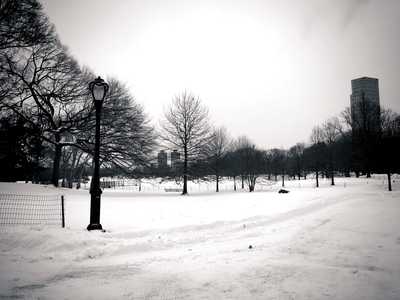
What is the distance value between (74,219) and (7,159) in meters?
19.3

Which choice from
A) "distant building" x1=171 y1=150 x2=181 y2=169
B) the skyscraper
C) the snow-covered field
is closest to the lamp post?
the snow-covered field

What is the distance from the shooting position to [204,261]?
16.0ft

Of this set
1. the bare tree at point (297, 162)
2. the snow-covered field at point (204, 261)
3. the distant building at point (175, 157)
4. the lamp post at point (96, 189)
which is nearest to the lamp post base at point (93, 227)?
the lamp post at point (96, 189)

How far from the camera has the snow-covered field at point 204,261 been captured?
362 cm

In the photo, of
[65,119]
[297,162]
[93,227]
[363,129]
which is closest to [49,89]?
[65,119]

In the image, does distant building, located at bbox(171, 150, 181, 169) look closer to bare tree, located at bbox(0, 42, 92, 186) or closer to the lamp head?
bare tree, located at bbox(0, 42, 92, 186)

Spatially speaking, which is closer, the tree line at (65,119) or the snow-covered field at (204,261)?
the snow-covered field at (204,261)

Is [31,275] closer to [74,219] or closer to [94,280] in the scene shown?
[94,280]

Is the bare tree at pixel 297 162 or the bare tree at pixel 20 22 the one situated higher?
the bare tree at pixel 20 22

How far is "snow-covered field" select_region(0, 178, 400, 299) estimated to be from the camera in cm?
362

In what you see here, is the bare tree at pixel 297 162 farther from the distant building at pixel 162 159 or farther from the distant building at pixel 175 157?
the distant building at pixel 162 159

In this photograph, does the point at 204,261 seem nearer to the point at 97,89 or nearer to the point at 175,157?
the point at 97,89

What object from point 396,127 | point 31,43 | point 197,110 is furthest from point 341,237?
point 396,127

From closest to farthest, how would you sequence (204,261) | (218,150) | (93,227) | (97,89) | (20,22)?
(204,261), (93,227), (97,89), (20,22), (218,150)
